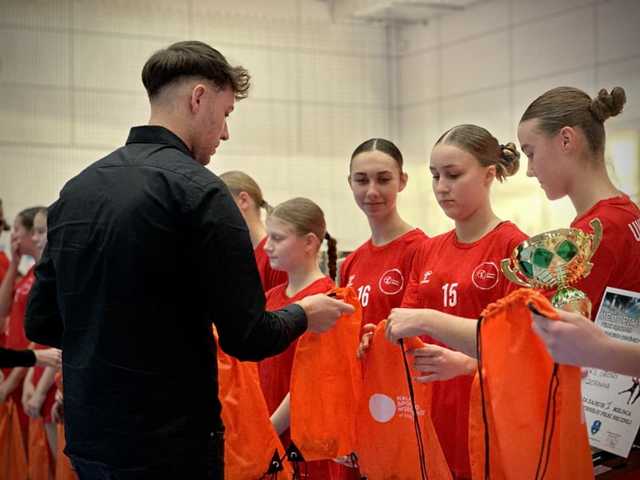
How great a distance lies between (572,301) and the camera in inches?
76.2

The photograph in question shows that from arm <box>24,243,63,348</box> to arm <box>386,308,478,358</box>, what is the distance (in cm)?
84

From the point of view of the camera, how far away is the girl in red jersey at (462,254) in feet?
8.44

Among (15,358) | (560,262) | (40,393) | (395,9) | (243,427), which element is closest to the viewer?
(560,262)

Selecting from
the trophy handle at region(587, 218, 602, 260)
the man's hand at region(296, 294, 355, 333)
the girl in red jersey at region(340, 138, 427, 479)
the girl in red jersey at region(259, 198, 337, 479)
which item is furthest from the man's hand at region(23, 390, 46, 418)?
the trophy handle at region(587, 218, 602, 260)

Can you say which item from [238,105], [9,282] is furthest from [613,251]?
[238,105]

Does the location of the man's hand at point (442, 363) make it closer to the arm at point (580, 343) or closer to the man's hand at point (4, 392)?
the arm at point (580, 343)

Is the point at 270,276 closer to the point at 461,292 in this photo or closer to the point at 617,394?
the point at 461,292

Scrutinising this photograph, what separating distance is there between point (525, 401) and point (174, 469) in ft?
2.55

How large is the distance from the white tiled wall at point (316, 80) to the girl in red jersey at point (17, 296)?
1856mm

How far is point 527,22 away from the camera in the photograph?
7059mm

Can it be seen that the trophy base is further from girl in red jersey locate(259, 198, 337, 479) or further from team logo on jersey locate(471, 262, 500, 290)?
girl in red jersey locate(259, 198, 337, 479)

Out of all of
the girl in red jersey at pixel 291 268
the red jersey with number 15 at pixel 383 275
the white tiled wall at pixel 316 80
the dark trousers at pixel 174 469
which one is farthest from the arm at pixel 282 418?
the white tiled wall at pixel 316 80

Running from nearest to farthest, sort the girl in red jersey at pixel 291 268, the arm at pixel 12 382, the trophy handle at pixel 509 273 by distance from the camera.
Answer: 1. the trophy handle at pixel 509 273
2. the girl in red jersey at pixel 291 268
3. the arm at pixel 12 382

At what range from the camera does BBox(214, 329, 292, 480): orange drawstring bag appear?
2.73 metres
